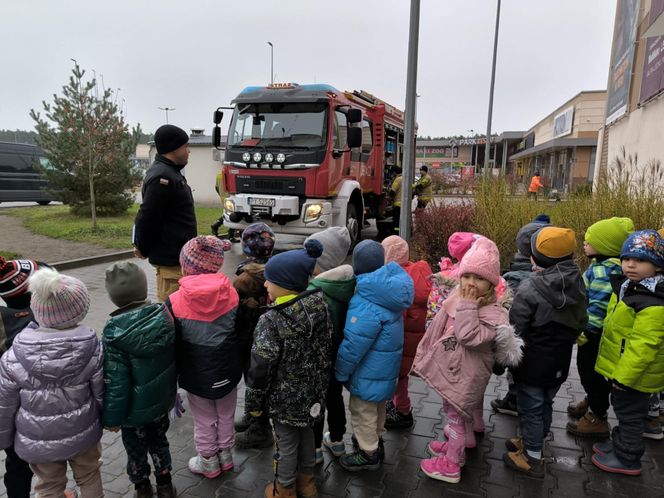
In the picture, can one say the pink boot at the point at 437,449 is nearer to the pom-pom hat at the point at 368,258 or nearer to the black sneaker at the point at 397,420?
the black sneaker at the point at 397,420

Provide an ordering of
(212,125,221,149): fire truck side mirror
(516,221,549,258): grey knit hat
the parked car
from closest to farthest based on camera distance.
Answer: (516,221,549,258): grey knit hat < (212,125,221,149): fire truck side mirror < the parked car

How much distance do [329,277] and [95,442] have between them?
58.3 inches

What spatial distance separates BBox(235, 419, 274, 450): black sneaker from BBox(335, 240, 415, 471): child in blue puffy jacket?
1.88 feet

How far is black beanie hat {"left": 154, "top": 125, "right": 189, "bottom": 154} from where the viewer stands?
11.5ft

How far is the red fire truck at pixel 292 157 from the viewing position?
8141 millimetres

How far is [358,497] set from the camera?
8.34ft

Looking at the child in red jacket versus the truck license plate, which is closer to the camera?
the child in red jacket

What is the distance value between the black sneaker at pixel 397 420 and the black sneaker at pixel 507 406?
0.77 metres

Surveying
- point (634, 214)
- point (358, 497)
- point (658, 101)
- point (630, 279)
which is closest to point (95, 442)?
point (358, 497)

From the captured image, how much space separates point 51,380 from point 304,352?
3.91ft

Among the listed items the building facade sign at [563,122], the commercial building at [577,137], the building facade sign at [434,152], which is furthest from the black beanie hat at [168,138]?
the building facade sign at [434,152]

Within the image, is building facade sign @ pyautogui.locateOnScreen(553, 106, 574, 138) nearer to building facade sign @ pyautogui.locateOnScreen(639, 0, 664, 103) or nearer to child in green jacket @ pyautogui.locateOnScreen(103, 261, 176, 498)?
building facade sign @ pyautogui.locateOnScreen(639, 0, 664, 103)

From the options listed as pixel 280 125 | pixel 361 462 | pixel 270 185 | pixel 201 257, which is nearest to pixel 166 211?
pixel 201 257

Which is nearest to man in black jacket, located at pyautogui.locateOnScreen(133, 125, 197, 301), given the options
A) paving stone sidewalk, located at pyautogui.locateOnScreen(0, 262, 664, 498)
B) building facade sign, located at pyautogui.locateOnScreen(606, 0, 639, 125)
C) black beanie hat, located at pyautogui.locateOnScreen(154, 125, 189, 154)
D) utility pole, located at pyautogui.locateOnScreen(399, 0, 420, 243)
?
black beanie hat, located at pyautogui.locateOnScreen(154, 125, 189, 154)
